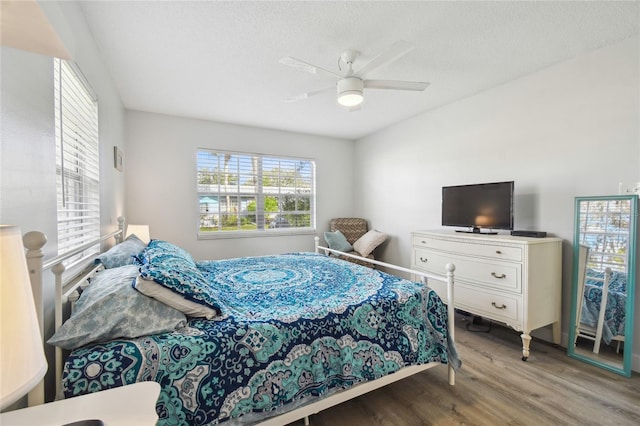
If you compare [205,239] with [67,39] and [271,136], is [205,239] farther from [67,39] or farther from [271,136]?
[67,39]

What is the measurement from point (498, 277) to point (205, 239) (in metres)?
3.57

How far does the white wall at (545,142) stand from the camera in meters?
2.19

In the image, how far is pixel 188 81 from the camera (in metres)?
2.80

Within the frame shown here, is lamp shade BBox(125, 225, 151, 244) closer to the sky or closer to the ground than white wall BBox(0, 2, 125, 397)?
closer to the ground

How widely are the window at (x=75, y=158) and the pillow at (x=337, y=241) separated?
3040 millimetres

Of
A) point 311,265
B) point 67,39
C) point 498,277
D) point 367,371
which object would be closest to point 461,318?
point 498,277

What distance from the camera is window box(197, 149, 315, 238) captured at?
4125mm

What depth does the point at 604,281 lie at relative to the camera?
224 cm

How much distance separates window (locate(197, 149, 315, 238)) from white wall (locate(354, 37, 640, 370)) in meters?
1.79

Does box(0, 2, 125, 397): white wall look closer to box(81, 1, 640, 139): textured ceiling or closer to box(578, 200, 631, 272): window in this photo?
box(81, 1, 640, 139): textured ceiling

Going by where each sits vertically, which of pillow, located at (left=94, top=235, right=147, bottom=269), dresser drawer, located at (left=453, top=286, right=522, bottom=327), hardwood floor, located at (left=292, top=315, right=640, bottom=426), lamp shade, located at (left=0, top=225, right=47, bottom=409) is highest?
lamp shade, located at (left=0, top=225, right=47, bottom=409)

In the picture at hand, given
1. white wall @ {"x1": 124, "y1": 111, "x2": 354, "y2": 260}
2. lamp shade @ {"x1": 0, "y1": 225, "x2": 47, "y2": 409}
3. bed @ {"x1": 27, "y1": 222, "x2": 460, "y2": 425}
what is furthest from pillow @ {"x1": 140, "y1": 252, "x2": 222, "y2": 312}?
white wall @ {"x1": 124, "y1": 111, "x2": 354, "y2": 260}

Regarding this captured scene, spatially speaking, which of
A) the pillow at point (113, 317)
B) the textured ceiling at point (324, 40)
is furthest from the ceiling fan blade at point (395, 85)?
the pillow at point (113, 317)

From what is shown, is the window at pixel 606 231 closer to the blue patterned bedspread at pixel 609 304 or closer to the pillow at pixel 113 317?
the blue patterned bedspread at pixel 609 304
